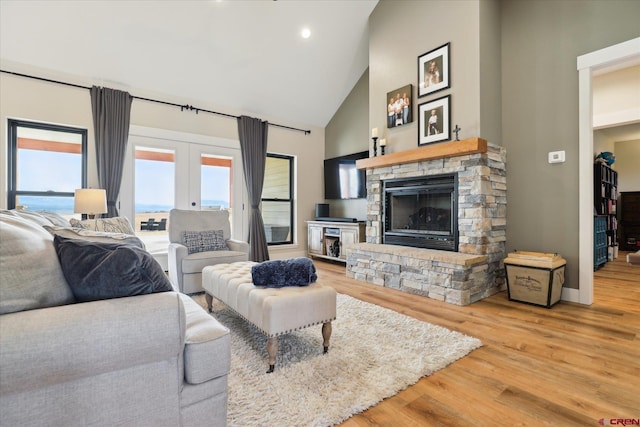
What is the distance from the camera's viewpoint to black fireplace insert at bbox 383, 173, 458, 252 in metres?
3.47

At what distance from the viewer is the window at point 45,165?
3.63m

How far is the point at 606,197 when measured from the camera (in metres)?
5.37

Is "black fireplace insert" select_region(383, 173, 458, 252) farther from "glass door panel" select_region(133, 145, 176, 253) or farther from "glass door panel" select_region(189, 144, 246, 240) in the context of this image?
"glass door panel" select_region(133, 145, 176, 253)

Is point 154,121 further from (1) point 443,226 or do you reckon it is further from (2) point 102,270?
(1) point 443,226

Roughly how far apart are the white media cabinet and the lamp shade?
326cm

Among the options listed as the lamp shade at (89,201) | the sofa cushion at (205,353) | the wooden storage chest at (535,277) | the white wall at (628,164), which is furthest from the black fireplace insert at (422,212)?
the white wall at (628,164)

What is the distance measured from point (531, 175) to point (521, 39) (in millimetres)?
1531

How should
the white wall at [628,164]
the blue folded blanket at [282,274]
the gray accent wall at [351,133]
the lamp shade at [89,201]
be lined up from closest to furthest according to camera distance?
the blue folded blanket at [282,274] → the lamp shade at [89,201] → the gray accent wall at [351,133] → the white wall at [628,164]

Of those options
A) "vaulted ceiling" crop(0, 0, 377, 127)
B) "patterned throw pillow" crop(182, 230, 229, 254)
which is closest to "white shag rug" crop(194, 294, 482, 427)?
"patterned throw pillow" crop(182, 230, 229, 254)

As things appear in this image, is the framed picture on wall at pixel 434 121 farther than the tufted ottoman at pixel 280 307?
Yes

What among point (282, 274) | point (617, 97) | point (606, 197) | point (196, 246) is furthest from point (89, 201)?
point (606, 197)

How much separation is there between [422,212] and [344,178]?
2.06 m

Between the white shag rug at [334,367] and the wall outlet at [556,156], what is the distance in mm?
2190

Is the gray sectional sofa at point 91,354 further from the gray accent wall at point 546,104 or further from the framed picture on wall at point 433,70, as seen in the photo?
the framed picture on wall at point 433,70
